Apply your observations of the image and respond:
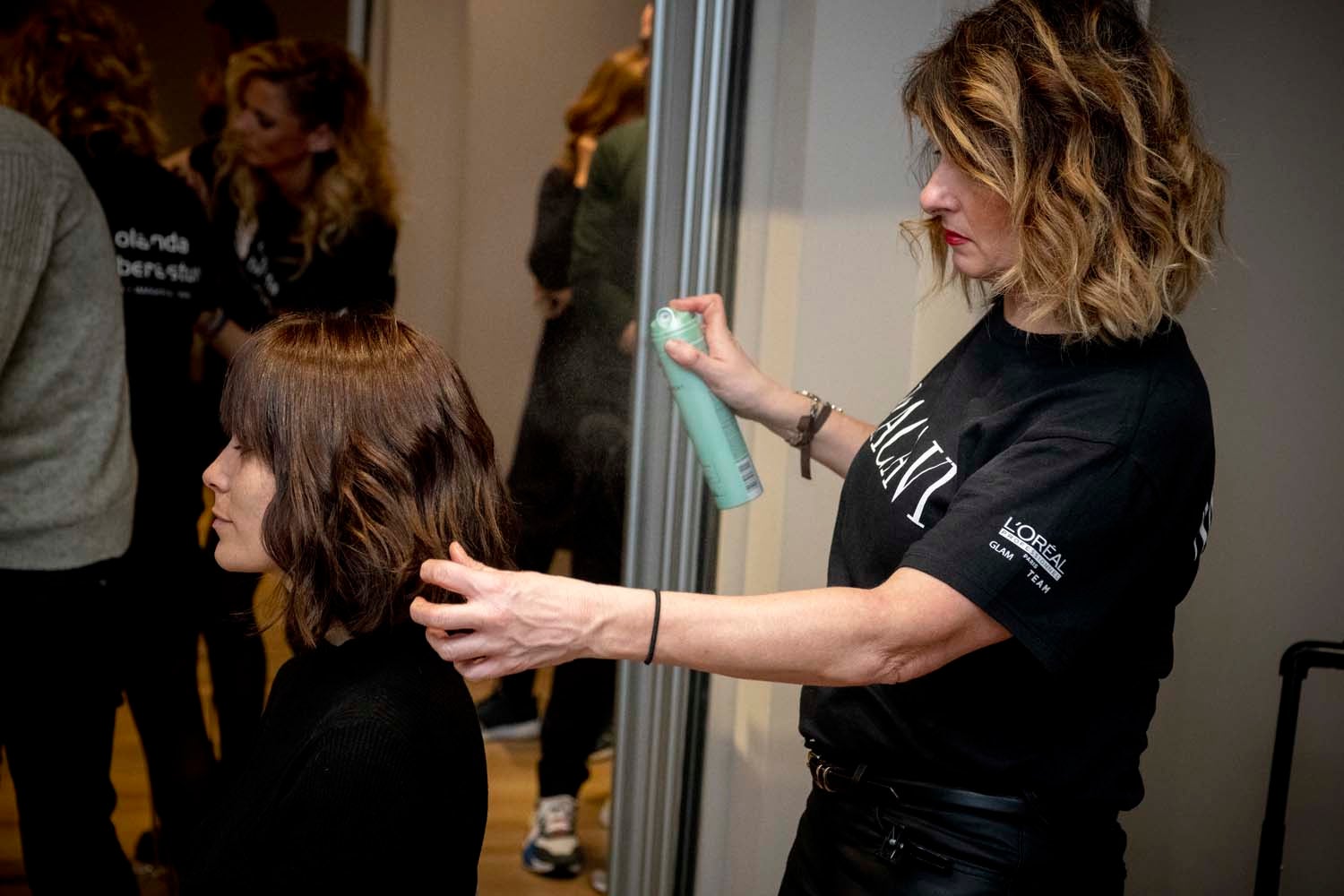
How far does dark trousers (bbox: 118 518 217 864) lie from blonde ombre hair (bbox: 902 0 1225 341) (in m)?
1.49

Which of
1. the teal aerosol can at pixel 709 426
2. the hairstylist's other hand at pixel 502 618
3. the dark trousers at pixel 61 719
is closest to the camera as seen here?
the hairstylist's other hand at pixel 502 618

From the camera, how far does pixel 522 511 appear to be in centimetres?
209

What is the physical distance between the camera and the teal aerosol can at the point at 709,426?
146 cm

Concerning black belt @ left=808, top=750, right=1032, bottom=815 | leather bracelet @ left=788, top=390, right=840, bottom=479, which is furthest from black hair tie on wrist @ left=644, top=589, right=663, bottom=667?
leather bracelet @ left=788, top=390, right=840, bottom=479

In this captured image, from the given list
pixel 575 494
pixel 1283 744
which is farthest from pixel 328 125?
pixel 1283 744

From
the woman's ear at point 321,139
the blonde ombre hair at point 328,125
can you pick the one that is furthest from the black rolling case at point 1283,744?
the woman's ear at point 321,139

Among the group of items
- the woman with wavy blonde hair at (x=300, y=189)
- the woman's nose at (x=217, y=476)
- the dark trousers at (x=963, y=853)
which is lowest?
the dark trousers at (x=963, y=853)

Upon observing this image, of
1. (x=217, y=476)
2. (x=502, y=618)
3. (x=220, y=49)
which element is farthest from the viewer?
(x=220, y=49)

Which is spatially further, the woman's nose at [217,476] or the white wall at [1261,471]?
the white wall at [1261,471]

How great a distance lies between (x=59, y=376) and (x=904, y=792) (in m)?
1.21

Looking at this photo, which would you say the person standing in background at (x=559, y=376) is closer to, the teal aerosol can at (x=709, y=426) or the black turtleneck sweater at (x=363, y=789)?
the teal aerosol can at (x=709, y=426)

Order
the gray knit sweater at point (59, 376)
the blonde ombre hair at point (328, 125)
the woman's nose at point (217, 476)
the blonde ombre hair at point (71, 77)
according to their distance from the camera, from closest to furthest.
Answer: the woman's nose at point (217, 476)
the gray knit sweater at point (59, 376)
the blonde ombre hair at point (71, 77)
the blonde ombre hair at point (328, 125)

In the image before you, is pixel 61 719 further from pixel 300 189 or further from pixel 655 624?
pixel 655 624

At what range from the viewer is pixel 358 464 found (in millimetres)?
1143
